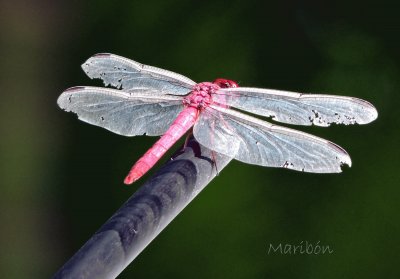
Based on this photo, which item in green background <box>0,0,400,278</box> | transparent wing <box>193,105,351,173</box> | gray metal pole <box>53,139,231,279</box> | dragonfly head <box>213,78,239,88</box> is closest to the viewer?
gray metal pole <box>53,139,231,279</box>

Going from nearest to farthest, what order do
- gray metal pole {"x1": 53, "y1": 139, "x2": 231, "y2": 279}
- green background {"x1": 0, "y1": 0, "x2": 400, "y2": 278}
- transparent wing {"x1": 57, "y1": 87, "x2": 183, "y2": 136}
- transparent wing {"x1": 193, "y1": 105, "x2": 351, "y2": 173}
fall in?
gray metal pole {"x1": 53, "y1": 139, "x2": 231, "y2": 279} < transparent wing {"x1": 193, "y1": 105, "x2": 351, "y2": 173} < transparent wing {"x1": 57, "y1": 87, "x2": 183, "y2": 136} < green background {"x1": 0, "y1": 0, "x2": 400, "y2": 278}

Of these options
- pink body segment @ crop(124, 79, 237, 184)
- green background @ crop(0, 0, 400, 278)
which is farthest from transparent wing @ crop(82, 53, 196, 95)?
green background @ crop(0, 0, 400, 278)

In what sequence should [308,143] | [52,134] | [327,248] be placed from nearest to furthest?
[308,143], [327,248], [52,134]

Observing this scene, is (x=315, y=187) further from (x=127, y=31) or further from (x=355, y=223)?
(x=127, y=31)

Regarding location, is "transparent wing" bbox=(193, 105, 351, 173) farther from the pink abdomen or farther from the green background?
the green background

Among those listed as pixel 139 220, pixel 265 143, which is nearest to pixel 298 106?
pixel 265 143

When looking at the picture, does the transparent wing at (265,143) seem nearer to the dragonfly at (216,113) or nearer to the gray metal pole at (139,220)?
the dragonfly at (216,113)

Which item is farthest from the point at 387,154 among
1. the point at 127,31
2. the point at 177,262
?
the point at 127,31
